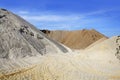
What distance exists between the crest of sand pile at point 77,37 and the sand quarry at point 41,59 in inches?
1851

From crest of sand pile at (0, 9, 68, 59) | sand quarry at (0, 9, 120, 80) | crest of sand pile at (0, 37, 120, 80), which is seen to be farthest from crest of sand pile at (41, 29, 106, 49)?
crest of sand pile at (0, 37, 120, 80)

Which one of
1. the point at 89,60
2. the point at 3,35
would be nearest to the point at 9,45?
the point at 3,35

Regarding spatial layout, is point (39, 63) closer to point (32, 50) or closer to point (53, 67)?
point (53, 67)

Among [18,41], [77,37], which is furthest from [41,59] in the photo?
[77,37]

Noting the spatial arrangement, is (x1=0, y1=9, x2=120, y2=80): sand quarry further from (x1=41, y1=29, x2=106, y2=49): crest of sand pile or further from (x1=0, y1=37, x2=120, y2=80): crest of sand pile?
(x1=41, y1=29, x2=106, y2=49): crest of sand pile

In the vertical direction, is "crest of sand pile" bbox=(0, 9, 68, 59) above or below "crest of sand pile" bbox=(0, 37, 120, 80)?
above

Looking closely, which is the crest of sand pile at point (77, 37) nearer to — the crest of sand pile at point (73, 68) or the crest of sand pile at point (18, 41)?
the crest of sand pile at point (18, 41)

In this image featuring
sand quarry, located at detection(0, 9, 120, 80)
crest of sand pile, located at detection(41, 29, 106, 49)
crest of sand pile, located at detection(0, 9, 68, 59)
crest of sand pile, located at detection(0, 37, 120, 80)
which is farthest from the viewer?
crest of sand pile, located at detection(41, 29, 106, 49)

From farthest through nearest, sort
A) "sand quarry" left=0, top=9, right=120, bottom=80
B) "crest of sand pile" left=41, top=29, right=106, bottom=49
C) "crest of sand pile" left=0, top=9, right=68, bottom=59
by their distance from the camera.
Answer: "crest of sand pile" left=41, top=29, right=106, bottom=49
"crest of sand pile" left=0, top=9, right=68, bottom=59
"sand quarry" left=0, top=9, right=120, bottom=80

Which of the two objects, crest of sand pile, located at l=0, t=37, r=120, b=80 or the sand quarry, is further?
the sand quarry

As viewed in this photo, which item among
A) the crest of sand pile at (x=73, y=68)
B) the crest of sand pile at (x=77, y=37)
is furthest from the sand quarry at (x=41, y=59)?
the crest of sand pile at (x=77, y=37)

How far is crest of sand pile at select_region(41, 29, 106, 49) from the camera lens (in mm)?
77625

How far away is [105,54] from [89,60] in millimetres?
2506

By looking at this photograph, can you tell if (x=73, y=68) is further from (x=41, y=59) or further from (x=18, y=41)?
(x=18, y=41)
